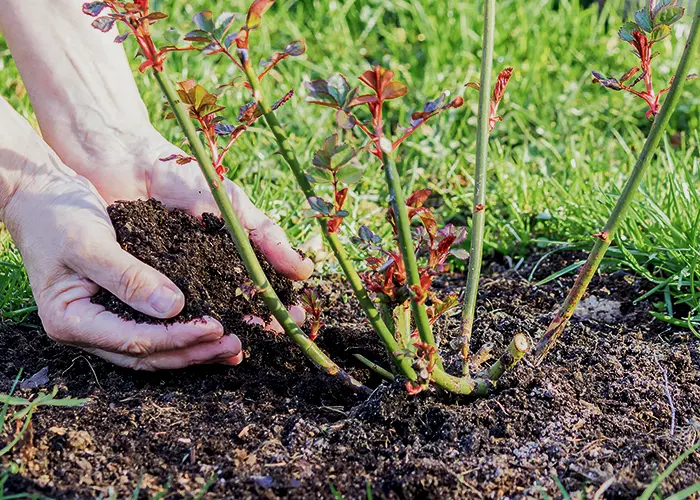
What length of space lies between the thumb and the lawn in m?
0.20

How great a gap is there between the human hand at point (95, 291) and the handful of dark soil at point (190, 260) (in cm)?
4

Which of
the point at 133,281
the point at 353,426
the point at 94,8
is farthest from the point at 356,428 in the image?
the point at 94,8

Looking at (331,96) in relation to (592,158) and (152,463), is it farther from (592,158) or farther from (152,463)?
(592,158)

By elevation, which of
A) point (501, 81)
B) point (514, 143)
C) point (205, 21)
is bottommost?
point (514, 143)

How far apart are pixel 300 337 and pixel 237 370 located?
335mm

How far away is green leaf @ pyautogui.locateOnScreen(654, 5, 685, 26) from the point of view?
146cm

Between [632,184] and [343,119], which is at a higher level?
[343,119]

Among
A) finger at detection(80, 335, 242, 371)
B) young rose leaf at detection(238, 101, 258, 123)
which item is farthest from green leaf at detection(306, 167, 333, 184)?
finger at detection(80, 335, 242, 371)

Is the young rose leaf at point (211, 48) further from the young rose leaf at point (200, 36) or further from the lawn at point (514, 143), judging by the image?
the lawn at point (514, 143)

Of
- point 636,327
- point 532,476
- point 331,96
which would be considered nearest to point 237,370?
point 532,476

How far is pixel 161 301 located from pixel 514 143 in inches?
88.3

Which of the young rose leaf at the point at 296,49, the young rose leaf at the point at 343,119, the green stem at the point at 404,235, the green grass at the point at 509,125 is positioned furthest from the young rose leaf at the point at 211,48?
the green grass at the point at 509,125

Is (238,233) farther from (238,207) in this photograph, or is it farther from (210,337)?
(238,207)

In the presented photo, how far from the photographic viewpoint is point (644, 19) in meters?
1.50
